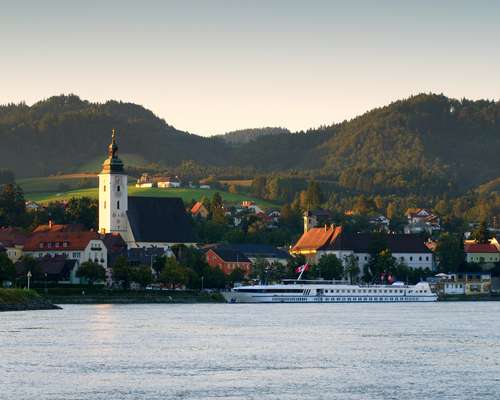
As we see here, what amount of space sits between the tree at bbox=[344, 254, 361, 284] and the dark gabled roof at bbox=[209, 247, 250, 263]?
1162 cm

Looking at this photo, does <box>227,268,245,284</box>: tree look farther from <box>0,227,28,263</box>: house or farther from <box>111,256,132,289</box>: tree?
<box>0,227,28,263</box>: house

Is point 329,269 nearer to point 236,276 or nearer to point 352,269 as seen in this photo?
point 352,269

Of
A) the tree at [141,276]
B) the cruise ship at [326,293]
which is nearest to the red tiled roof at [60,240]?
the tree at [141,276]

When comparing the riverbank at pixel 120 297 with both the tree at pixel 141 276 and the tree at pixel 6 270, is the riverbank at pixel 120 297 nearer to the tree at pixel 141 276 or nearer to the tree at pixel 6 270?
the tree at pixel 141 276

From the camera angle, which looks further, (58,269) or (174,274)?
(58,269)

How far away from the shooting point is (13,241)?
156 metres

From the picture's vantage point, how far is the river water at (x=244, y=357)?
173ft

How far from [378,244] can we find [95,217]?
109 ft

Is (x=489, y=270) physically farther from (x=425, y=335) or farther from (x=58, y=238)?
(x=425, y=335)

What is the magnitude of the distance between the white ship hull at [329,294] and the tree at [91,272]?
12.0 m

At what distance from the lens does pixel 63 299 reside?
125 m

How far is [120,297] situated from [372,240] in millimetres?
55006

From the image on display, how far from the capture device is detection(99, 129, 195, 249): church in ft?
533

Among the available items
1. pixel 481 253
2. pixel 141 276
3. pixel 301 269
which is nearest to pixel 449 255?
pixel 481 253
